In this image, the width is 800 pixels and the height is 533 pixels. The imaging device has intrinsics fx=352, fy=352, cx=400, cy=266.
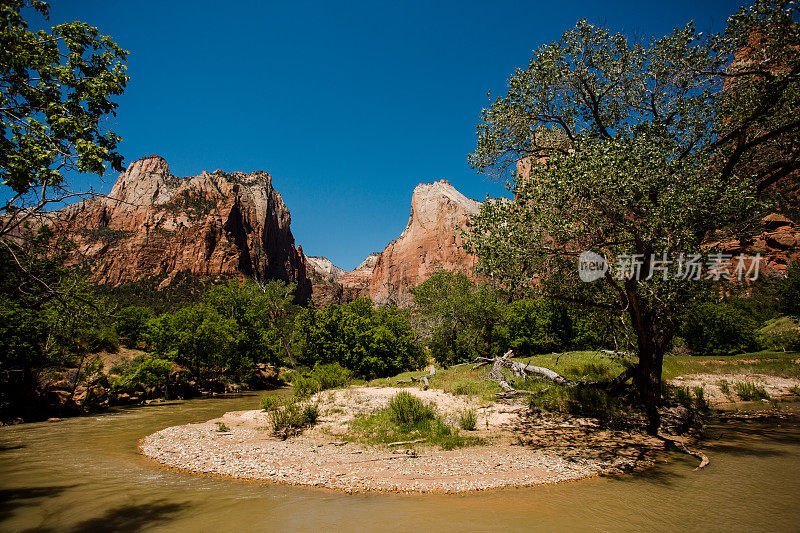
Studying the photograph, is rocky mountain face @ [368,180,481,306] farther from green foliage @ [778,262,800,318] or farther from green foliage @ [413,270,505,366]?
green foliage @ [413,270,505,366]

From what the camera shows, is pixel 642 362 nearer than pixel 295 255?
Yes

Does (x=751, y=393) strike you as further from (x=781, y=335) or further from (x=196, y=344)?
(x=196, y=344)

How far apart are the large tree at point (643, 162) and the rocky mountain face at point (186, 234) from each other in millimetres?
80845

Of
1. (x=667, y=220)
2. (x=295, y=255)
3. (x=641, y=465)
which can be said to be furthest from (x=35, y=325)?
(x=295, y=255)

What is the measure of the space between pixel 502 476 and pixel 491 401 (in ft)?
26.0

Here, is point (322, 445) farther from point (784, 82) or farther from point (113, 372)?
point (113, 372)

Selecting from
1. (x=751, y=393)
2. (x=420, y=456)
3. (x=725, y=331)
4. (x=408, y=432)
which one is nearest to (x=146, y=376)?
(x=408, y=432)

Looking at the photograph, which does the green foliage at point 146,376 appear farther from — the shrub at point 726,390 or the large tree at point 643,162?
the shrub at point 726,390

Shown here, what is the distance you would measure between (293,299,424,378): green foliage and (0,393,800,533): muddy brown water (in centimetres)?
1917

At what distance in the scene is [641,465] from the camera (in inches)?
340

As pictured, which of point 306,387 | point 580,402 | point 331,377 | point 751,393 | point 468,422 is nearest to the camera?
point 468,422

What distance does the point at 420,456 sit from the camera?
9.42m

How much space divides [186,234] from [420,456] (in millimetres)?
121651

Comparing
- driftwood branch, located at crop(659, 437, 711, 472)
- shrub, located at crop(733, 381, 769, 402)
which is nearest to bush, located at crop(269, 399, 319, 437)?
driftwood branch, located at crop(659, 437, 711, 472)
